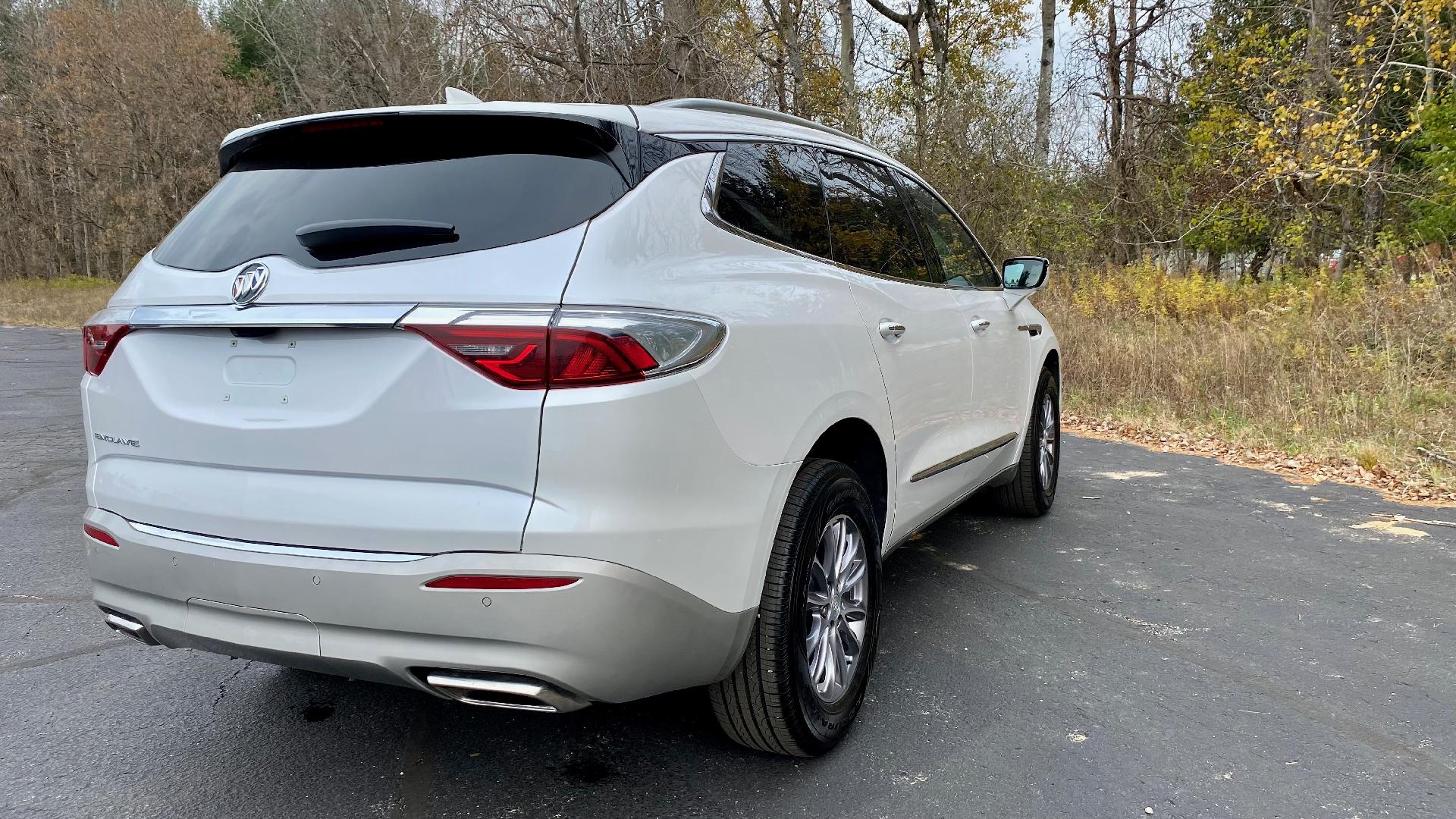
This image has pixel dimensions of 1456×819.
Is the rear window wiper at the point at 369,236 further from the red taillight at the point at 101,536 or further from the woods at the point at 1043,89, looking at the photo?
the woods at the point at 1043,89

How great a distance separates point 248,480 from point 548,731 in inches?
47.2

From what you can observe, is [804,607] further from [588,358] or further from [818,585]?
[588,358]

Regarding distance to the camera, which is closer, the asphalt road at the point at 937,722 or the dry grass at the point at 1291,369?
the asphalt road at the point at 937,722

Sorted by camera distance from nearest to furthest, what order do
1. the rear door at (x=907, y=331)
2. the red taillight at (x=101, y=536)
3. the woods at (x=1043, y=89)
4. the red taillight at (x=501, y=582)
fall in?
the red taillight at (x=501, y=582)
the red taillight at (x=101, y=536)
the rear door at (x=907, y=331)
the woods at (x=1043, y=89)

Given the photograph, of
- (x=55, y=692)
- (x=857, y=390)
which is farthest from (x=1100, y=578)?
(x=55, y=692)

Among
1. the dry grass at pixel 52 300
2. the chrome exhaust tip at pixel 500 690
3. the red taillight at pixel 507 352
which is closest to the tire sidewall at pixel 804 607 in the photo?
the chrome exhaust tip at pixel 500 690

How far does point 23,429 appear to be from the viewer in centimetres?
779

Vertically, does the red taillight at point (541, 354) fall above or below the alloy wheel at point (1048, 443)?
above

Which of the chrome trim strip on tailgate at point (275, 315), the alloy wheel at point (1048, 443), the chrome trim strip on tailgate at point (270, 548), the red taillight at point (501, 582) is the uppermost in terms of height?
the chrome trim strip on tailgate at point (275, 315)

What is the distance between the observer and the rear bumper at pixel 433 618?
6.34ft

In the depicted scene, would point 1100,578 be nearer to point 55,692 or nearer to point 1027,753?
point 1027,753

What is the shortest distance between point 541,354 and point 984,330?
2.69 meters

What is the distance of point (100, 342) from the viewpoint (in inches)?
95.3

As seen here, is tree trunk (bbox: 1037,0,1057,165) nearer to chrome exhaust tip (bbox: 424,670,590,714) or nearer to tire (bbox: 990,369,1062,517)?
tire (bbox: 990,369,1062,517)
